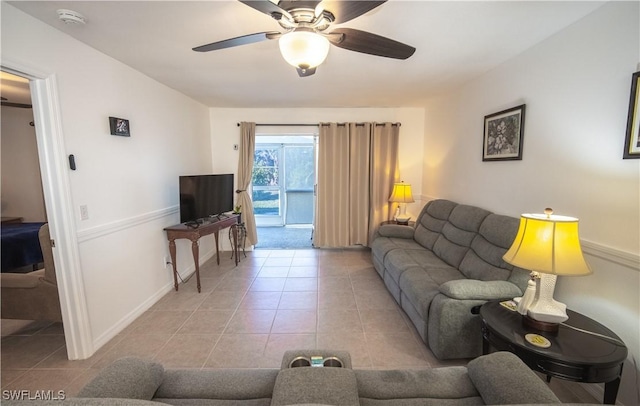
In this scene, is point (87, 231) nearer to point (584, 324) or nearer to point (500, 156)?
point (584, 324)

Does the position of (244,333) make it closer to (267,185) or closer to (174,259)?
(174,259)

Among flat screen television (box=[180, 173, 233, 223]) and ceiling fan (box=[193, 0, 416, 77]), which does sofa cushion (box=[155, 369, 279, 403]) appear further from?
flat screen television (box=[180, 173, 233, 223])

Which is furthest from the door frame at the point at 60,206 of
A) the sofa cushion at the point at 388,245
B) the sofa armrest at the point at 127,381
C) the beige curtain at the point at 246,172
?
the sofa cushion at the point at 388,245

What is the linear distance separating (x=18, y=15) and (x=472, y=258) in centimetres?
374

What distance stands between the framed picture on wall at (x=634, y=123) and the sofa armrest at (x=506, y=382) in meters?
1.35

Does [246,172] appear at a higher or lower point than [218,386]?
higher

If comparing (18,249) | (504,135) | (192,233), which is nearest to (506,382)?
(504,135)

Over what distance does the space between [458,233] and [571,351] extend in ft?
5.32

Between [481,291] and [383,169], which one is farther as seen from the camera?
[383,169]

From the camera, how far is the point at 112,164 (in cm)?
234

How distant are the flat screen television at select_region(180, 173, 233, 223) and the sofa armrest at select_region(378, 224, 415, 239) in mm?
2225

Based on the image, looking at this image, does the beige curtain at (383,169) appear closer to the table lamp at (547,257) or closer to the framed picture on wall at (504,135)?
the framed picture on wall at (504,135)

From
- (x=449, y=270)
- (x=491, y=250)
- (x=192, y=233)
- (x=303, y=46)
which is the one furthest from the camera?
(x=192, y=233)

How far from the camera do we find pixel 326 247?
466 centimetres
